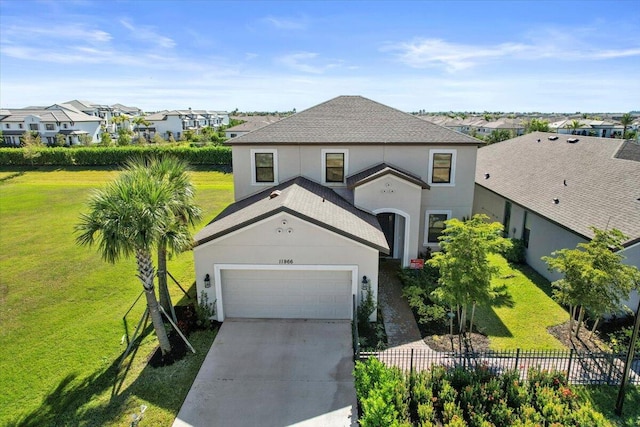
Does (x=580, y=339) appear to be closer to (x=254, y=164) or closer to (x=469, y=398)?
(x=469, y=398)

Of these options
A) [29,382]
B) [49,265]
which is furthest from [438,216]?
[49,265]

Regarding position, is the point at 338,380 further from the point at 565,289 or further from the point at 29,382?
the point at 29,382

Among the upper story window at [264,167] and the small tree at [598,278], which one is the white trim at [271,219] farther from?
the upper story window at [264,167]

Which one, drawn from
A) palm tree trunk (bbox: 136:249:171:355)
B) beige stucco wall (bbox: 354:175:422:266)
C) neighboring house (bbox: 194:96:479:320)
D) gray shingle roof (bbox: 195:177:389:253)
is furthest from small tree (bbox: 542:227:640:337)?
palm tree trunk (bbox: 136:249:171:355)

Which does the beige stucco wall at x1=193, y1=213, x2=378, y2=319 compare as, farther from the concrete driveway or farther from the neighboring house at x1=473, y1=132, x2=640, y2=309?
the neighboring house at x1=473, y1=132, x2=640, y2=309

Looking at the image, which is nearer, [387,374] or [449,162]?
[387,374]

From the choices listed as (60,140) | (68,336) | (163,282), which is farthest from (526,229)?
(60,140)

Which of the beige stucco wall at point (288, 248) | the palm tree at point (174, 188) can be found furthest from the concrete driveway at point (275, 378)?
the palm tree at point (174, 188)
